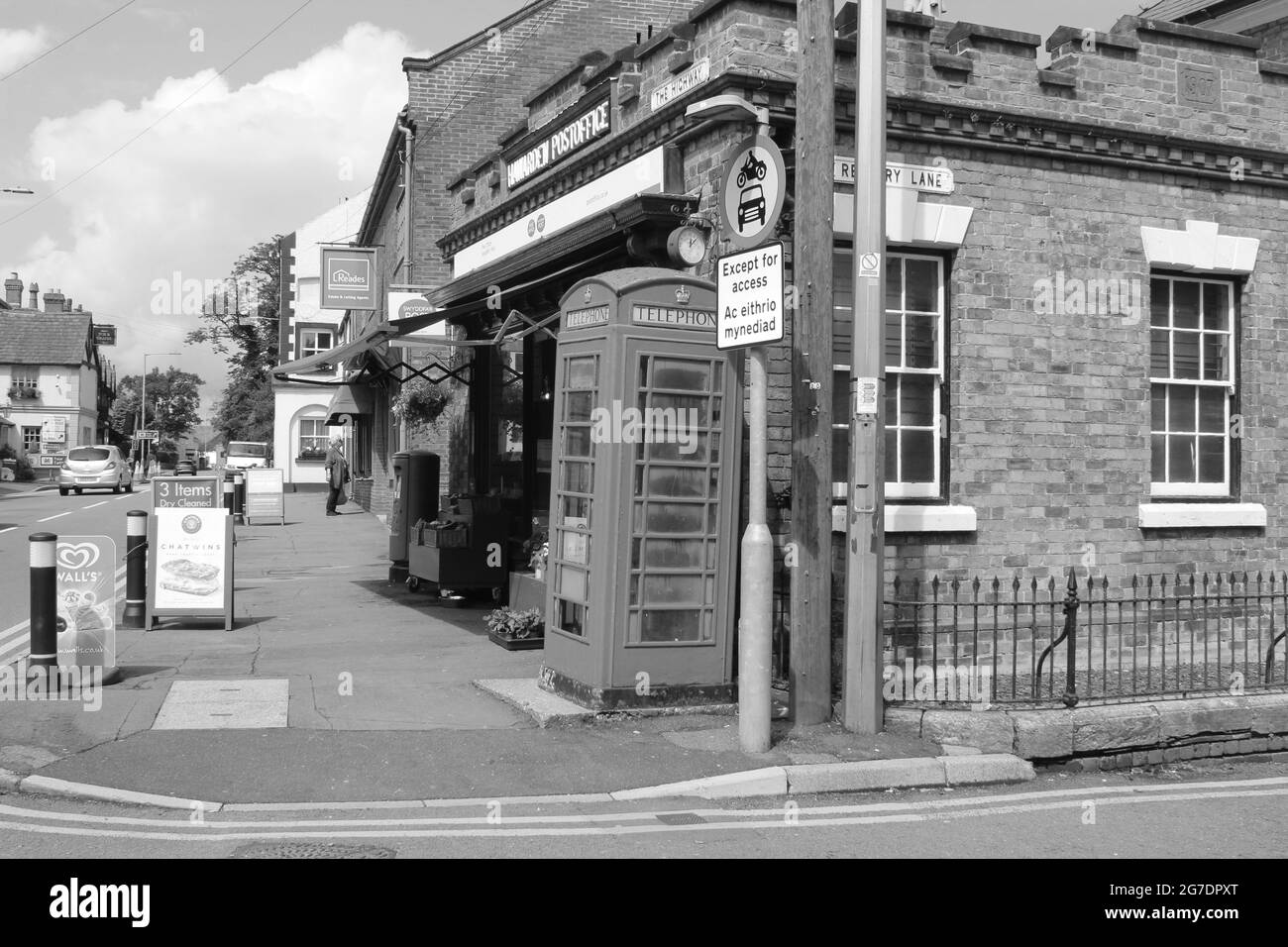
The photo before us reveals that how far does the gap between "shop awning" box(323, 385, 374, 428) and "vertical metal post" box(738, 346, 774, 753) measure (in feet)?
95.5

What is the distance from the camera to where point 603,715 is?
8.30m

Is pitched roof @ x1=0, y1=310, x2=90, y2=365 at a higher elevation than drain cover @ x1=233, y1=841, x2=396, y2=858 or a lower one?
higher

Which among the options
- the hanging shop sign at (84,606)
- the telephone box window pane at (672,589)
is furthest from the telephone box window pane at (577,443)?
the hanging shop sign at (84,606)

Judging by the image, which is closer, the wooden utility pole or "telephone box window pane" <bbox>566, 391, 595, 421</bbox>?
the wooden utility pole

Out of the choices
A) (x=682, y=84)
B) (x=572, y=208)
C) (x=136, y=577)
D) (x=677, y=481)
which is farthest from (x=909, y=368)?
(x=136, y=577)

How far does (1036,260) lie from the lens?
33.8 feet

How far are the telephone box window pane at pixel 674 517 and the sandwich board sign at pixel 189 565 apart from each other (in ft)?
17.1

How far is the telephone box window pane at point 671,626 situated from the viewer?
845 cm

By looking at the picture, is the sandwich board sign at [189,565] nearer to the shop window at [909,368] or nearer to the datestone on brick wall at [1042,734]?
the shop window at [909,368]

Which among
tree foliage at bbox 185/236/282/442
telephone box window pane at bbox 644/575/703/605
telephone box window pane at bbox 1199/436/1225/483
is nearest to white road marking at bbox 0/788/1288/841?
telephone box window pane at bbox 644/575/703/605

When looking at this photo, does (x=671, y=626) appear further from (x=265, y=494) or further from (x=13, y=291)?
(x=13, y=291)

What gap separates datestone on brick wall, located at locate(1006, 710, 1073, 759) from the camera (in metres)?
7.79

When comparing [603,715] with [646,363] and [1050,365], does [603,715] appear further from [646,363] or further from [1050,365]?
[1050,365]

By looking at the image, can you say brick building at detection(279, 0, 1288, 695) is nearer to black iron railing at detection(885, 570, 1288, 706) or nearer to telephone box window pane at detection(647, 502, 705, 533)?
black iron railing at detection(885, 570, 1288, 706)
